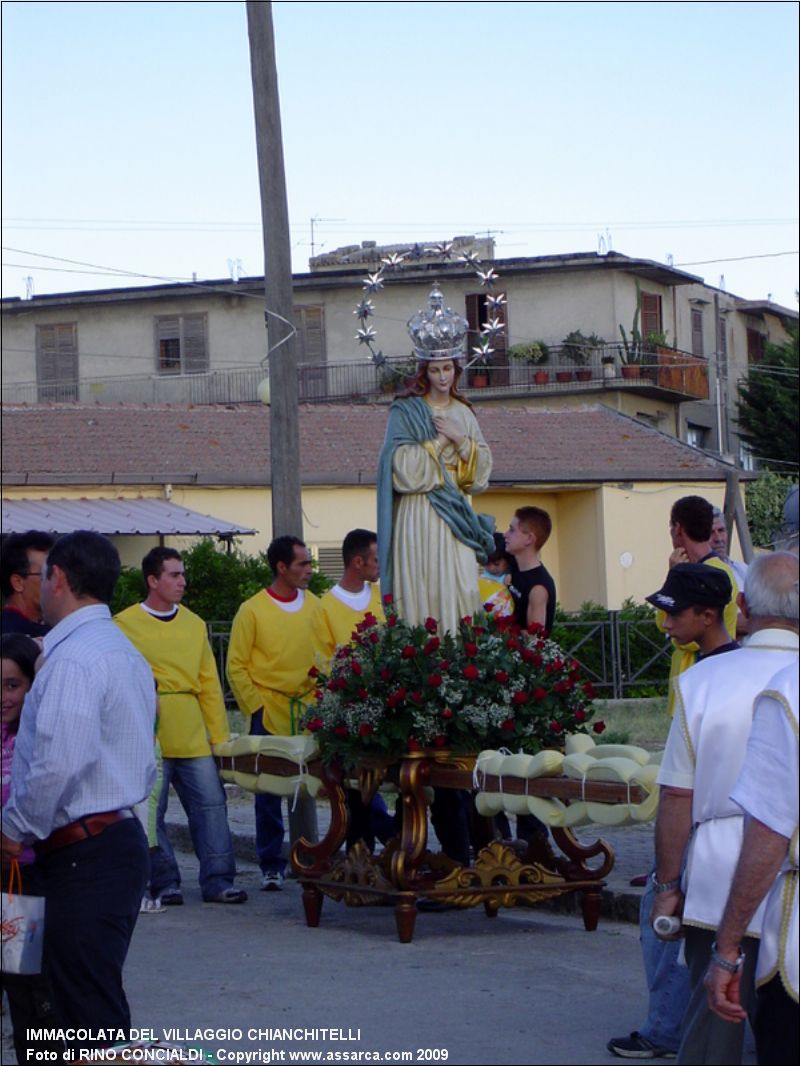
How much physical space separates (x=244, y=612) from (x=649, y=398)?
131ft

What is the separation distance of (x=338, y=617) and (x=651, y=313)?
135ft

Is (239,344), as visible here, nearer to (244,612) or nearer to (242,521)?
(242,521)

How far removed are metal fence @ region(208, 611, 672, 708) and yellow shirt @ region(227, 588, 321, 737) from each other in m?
15.7

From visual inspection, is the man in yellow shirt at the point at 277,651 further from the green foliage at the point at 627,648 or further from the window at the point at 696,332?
the window at the point at 696,332

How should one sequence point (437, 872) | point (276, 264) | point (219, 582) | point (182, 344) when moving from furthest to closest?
point (182, 344) < point (219, 582) < point (276, 264) < point (437, 872)

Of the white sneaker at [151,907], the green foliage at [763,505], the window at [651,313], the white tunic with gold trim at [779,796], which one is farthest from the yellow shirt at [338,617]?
the window at [651,313]

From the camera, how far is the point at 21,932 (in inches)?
207

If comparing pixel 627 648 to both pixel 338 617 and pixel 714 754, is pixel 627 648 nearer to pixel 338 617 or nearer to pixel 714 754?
pixel 338 617

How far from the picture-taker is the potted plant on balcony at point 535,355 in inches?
1874

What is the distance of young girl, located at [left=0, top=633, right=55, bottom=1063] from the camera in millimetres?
5402

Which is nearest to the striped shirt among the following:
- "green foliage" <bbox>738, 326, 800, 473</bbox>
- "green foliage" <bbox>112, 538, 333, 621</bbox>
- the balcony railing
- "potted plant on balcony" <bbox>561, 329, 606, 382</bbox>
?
"green foliage" <bbox>112, 538, 333, 621</bbox>

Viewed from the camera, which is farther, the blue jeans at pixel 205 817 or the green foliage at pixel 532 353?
the green foliage at pixel 532 353

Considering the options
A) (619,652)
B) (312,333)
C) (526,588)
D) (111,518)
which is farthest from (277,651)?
(312,333)

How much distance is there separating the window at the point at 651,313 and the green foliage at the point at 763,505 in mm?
6642
